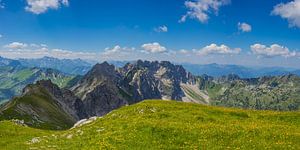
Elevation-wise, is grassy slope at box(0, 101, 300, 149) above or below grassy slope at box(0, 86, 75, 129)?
above

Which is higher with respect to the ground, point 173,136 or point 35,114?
point 173,136

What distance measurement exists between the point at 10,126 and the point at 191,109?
1069 inches

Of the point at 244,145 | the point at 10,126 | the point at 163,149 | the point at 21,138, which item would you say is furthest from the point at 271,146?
the point at 10,126

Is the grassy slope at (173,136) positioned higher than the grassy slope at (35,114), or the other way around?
the grassy slope at (173,136)

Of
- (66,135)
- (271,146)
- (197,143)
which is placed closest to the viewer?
(271,146)

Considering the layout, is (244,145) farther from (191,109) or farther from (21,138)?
(21,138)

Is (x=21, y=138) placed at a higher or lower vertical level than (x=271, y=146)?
lower

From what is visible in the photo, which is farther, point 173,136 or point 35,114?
point 35,114

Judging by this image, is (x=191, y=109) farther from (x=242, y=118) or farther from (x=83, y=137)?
(x=83, y=137)

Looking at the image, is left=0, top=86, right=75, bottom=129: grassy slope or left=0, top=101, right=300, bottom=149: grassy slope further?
left=0, top=86, right=75, bottom=129: grassy slope

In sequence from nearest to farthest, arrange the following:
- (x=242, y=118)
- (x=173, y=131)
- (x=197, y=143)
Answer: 1. (x=197, y=143)
2. (x=173, y=131)
3. (x=242, y=118)

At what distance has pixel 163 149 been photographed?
32.3 meters

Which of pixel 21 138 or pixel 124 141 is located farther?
pixel 21 138

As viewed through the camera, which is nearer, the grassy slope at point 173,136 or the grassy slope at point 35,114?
the grassy slope at point 173,136
